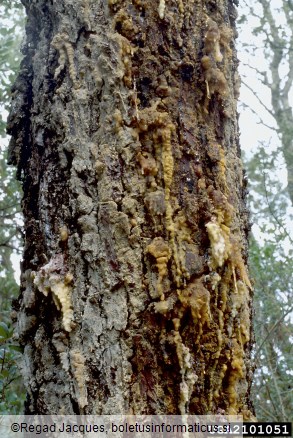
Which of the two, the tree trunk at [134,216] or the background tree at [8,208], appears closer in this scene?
the tree trunk at [134,216]

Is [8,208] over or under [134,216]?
over

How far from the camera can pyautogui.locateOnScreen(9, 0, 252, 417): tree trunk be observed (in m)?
0.73

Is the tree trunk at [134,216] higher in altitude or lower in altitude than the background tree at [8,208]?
lower

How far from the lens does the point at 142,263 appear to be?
30.0 inches

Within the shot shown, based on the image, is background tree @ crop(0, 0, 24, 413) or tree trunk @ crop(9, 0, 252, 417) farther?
background tree @ crop(0, 0, 24, 413)

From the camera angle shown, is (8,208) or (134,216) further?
(8,208)

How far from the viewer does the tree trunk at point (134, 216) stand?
73 cm

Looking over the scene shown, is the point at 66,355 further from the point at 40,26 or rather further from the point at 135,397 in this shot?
the point at 40,26

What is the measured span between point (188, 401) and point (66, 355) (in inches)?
8.1

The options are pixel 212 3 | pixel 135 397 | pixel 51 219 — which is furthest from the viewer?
pixel 212 3

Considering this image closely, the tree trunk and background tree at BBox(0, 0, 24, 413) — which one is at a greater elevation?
background tree at BBox(0, 0, 24, 413)

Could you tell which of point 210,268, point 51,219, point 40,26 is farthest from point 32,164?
point 210,268

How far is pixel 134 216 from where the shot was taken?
79 cm

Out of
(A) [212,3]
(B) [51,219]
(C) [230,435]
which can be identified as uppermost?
(A) [212,3]
